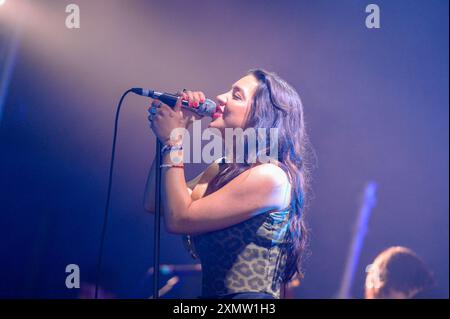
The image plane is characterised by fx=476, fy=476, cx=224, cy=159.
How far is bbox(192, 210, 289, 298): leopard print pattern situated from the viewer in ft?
4.88

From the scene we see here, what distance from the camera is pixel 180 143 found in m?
1.58

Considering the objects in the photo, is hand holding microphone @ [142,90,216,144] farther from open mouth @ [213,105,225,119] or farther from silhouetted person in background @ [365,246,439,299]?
silhouetted person in background @ [365,246,439,299]

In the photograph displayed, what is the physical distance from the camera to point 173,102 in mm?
1598

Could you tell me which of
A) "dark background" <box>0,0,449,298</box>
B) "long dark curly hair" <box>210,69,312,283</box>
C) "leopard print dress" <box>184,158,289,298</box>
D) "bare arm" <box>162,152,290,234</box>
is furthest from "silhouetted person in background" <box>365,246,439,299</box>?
"bare arm" <box>162,152,290,234</box>

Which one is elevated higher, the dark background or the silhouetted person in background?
the dark background

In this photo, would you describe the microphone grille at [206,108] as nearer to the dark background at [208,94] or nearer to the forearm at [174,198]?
the forearm at [174,198]

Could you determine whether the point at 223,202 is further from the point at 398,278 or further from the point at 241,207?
the point at 398,278

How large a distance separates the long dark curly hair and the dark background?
1.12 m

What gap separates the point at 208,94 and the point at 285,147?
1201 mm

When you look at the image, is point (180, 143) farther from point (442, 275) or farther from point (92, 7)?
point (442, 275)


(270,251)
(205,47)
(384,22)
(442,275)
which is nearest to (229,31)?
(205,47)

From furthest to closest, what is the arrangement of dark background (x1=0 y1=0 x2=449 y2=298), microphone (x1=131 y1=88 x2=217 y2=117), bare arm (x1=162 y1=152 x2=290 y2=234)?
Result: dark background (x1=0 y1=0 x2=449 y2=298) → microphone (x1=131 y1=88 x2=217 y2=117) → bare arm (x1=162 y1=152 x2=290 y2=234)

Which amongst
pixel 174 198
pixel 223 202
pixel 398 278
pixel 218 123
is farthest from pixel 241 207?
pixel 398 278
